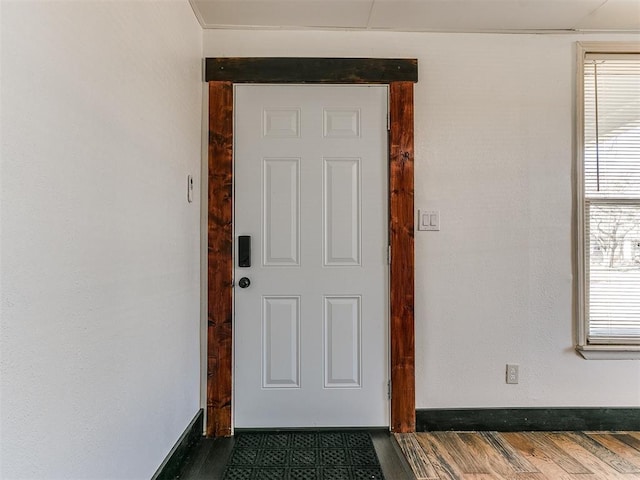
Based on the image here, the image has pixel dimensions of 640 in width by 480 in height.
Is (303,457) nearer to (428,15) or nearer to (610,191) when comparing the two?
(610,191)

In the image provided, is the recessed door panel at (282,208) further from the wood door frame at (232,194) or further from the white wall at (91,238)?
the white wall at (91,238)

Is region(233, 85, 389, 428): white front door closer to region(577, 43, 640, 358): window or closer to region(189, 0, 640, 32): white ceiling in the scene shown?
region(189, 0, 640, 32): white ceiling

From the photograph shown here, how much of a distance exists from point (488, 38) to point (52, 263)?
7.88ft

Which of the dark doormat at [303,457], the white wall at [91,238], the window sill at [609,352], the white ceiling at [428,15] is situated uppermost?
the white ceiling at [428,15]

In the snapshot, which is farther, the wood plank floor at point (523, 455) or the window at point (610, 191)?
the window at point (610, 191)

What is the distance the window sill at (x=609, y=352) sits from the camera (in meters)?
2.17

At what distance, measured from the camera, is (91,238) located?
3.63ft

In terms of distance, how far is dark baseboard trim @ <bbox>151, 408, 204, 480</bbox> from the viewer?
Result: 5.35 ft

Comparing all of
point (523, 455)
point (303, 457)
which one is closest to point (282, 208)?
point (303, 457)

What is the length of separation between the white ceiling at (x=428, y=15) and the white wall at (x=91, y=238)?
39 centimetres

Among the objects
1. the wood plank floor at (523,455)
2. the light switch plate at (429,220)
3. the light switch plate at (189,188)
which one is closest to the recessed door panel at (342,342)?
the wood plank floor at (523,455)

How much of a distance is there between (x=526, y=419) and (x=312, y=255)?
153cm

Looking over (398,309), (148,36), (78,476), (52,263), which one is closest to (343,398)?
(398,309)

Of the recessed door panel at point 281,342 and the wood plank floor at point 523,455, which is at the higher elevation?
the recessed door panel at point 281,342
